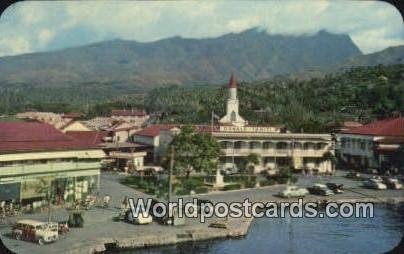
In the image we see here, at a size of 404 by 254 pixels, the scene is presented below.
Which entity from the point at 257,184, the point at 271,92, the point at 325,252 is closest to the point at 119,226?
the point at 325,252

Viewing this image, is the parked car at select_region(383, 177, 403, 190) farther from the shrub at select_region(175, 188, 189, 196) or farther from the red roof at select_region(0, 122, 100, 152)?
the red roof at select_region(0, 122, 100, 152)

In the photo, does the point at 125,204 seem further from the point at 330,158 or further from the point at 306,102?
the point at 330,158

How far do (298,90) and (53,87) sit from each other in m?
5.24

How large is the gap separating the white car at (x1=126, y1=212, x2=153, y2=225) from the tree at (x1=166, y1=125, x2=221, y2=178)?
192 centimetres

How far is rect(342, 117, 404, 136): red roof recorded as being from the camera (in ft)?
34.0

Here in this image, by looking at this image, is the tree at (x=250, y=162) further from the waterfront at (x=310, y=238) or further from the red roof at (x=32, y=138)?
the red roof at (x=32, y=138)

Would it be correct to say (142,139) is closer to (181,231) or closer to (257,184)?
(257,184)

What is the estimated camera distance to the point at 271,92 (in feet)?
39.0

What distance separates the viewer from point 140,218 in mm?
8023

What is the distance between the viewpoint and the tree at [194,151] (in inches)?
392

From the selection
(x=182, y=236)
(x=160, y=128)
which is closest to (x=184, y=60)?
(x=160, y=128)

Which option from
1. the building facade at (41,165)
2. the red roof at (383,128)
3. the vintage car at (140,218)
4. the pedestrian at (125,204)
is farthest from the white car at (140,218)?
the red roof at (383,128)

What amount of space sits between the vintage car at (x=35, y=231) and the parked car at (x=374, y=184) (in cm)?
626

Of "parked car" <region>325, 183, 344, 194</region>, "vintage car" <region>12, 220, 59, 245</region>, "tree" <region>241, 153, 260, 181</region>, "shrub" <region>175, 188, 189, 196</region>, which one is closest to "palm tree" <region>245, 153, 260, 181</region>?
"tree" <region>241, 153, 260, 181</region>
